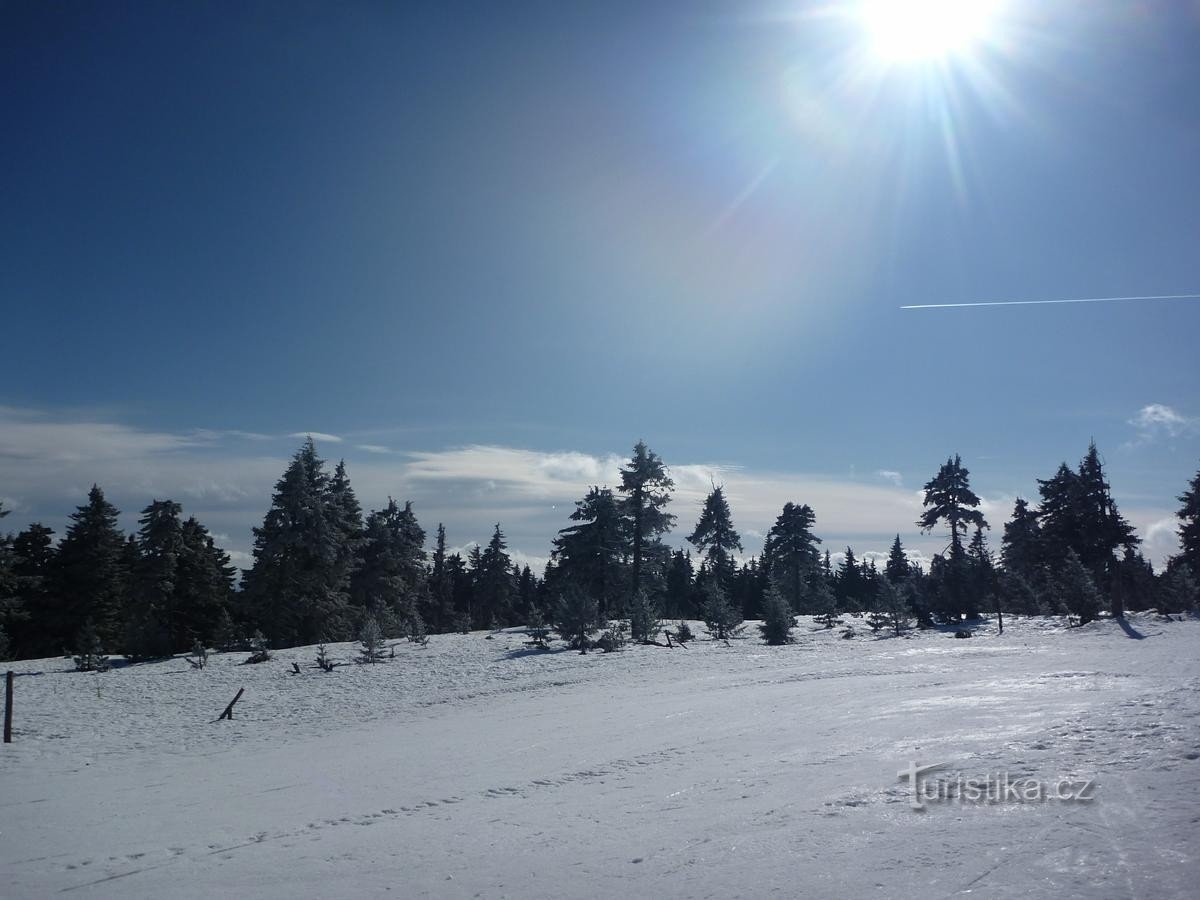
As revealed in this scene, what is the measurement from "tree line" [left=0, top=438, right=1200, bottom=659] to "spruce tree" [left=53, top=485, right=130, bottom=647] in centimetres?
9

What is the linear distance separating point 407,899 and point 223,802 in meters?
6.00

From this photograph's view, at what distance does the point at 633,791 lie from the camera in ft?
29.1

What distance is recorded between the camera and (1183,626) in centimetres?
2750

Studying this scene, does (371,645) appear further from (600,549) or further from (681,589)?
(681,589)

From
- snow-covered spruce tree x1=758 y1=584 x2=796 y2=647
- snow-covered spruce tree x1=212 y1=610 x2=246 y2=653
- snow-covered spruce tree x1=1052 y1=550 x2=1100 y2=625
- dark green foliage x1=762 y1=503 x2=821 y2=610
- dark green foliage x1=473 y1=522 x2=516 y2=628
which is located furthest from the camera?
dark green foliage x1=473 y1=522 x2=516 y2=628

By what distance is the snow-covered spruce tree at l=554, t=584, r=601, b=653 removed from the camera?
29.5 m

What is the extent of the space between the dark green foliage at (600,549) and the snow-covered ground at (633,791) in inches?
809

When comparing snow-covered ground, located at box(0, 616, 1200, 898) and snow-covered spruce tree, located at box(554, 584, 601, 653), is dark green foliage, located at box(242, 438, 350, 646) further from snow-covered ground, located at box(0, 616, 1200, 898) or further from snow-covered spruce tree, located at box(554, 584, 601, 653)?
Answer: snow-covered ground, located at box(0, 616, 1200, 898)

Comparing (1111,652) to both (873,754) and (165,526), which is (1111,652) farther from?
(165,526)

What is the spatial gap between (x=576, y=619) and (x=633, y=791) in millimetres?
20868

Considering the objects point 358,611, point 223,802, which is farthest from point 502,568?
point 223,802

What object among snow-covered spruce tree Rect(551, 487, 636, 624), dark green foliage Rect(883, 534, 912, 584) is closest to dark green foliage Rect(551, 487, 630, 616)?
snow-covered spruce tree Rect(551, 487, 636, 624)

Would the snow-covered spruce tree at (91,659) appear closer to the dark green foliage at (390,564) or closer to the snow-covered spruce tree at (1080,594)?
the dark green foliage at (390,564)

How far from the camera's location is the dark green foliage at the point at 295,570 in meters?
36.4
